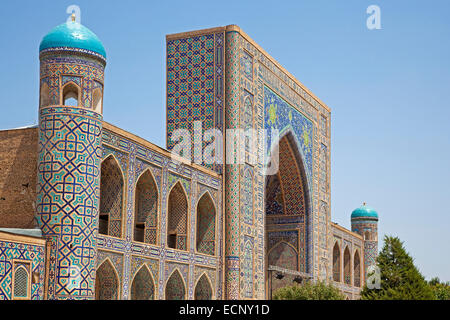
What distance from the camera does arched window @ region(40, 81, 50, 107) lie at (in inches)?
521

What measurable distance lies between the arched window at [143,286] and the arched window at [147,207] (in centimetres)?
79

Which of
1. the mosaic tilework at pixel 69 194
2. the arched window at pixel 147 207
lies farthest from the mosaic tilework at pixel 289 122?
the mosaic tilework at pixel 69 194

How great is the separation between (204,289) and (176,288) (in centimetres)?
138

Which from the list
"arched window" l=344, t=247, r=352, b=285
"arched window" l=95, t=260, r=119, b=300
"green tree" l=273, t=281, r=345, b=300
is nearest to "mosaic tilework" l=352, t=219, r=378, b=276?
"arched window" l=344, t=247, r=352, b=285

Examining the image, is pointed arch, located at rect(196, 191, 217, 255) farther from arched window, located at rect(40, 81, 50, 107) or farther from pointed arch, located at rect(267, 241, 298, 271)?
pointed arch, located at rect(267, 241, 298, 271)

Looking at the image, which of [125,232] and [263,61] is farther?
[263,61]

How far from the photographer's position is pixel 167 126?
19.2m

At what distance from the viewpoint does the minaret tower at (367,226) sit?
34.0 meters

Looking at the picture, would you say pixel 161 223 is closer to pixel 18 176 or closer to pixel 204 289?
pixel 204 289

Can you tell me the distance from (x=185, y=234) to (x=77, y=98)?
5.10m

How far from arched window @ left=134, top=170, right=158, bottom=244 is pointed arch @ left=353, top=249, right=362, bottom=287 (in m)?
18.8

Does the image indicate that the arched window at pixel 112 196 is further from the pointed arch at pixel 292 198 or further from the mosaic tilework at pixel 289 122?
the pointed arch at pixel 292 198
